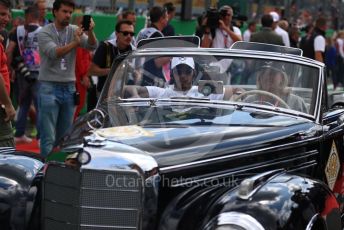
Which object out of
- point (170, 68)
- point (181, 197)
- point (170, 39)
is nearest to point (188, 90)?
point (170, 68)

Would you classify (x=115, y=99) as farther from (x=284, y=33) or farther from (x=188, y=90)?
(x=284, y=33)

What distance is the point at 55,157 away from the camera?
4.68 metres

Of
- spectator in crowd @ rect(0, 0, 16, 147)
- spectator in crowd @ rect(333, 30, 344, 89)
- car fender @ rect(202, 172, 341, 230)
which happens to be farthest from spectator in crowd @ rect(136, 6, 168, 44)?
spectator in crowd @ rect(333, 30, 344, 89)

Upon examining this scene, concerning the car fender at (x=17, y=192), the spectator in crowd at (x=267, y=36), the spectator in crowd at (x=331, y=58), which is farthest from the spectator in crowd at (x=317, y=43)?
the car fender at (x=17, y=192)

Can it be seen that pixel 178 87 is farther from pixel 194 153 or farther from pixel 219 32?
pixel 219 32

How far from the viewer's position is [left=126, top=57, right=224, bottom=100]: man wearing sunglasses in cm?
562

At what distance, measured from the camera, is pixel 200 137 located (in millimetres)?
4832

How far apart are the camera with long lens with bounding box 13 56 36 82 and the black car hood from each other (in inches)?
220

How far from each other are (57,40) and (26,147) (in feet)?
8.07

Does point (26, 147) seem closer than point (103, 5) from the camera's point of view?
Yes

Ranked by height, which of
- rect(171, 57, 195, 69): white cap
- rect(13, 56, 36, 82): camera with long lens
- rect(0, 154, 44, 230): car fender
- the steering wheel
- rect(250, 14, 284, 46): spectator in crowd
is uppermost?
rect(171, 57, 195, 69): white cap

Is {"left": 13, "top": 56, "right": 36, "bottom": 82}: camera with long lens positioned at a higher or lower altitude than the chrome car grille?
lower

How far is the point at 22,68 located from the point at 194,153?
605 centimetres

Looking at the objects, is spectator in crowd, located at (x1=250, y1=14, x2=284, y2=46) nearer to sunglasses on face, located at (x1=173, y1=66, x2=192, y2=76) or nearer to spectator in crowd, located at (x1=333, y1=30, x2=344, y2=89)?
sunglasses on face, located at (x1=173, y1=66, x2=192, y2=76)
